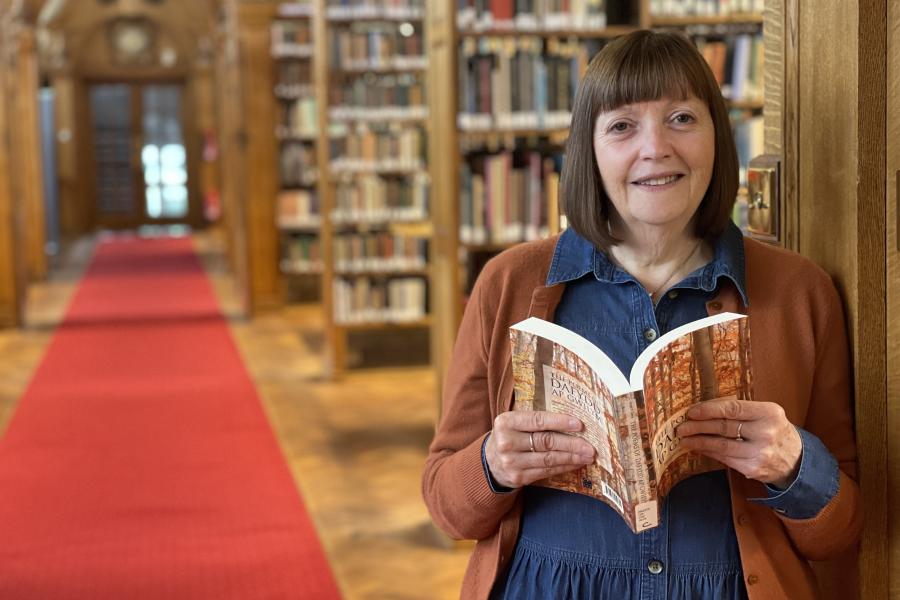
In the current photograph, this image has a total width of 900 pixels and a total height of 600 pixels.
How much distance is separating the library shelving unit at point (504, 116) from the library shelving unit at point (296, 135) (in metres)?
6.17

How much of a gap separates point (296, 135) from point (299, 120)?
146mm

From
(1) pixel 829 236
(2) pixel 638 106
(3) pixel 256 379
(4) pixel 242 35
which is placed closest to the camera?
(2) pixel 638 106

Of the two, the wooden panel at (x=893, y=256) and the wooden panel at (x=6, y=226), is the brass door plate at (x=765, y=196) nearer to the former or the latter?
the wooden panel at (x=893, y=256)

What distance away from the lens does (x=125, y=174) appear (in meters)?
28.2

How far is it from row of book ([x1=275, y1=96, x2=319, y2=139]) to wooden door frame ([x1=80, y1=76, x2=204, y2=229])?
15989 millimetres

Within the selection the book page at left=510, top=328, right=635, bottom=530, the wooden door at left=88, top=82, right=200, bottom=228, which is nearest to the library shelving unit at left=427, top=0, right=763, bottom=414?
the book page at left=510, top=328, right=635, bottom=530

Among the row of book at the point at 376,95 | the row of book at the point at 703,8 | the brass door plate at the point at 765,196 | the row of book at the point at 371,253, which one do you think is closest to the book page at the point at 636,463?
the brass door plate at the point at 765,196

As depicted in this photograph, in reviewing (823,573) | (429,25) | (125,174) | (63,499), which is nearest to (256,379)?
(63,499)

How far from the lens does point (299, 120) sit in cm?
1233

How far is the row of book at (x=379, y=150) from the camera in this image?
966cm

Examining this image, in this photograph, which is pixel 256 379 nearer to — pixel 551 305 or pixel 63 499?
pixel 63 499

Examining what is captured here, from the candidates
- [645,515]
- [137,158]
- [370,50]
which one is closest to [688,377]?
[645,515]

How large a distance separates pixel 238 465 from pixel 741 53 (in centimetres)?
329

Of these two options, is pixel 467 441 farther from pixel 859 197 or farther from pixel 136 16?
pixel 136 16
